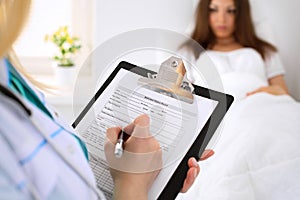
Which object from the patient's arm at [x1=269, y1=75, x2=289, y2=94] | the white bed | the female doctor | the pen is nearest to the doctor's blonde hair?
the female doctor

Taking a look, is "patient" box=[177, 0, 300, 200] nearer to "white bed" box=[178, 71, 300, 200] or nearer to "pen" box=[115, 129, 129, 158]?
"white bed" box=[178, 71, 300, 200]

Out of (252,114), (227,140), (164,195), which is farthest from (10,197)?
(252,114)

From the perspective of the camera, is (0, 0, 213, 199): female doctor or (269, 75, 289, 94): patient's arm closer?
(0, 0, 213, 199): female doctor

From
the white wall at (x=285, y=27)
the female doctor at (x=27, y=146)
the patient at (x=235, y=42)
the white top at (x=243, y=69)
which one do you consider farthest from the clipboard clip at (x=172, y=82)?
the white wall at (x=285, y=27)

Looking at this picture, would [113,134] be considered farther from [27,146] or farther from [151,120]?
[27,146]

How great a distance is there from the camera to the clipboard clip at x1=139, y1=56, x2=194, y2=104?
892 mm

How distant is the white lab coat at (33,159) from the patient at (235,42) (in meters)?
1.89

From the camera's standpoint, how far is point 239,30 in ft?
8.23

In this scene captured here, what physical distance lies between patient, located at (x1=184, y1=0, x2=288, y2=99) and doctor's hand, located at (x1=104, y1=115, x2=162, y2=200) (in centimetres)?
161

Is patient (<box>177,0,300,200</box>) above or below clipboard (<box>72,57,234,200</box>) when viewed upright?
below

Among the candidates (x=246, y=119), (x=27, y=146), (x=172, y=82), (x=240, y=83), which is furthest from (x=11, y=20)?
(x=240, y=83)

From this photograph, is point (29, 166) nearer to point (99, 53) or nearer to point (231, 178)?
point (99, 53)

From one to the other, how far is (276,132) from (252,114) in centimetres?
22

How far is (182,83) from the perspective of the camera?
906mm
